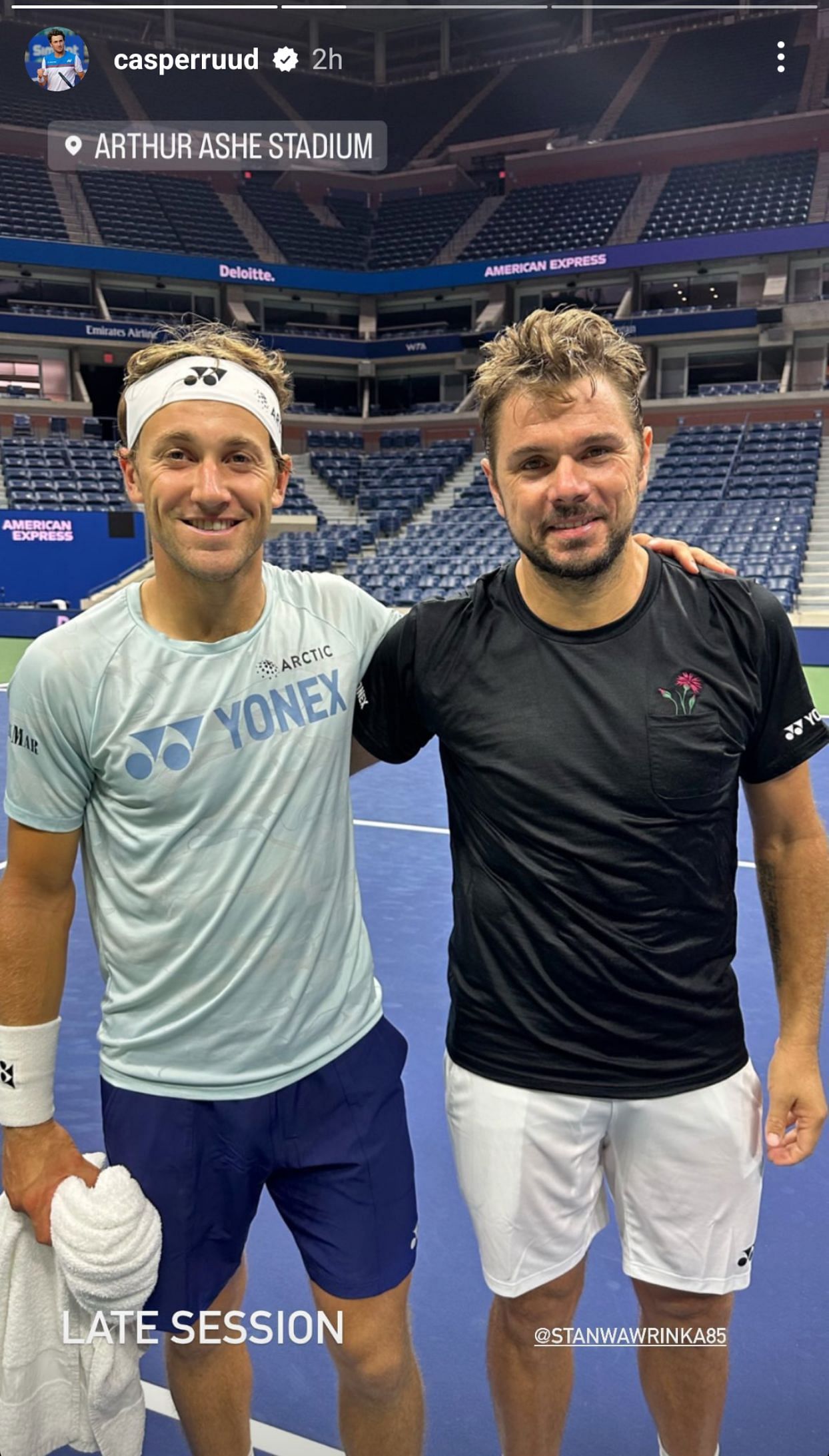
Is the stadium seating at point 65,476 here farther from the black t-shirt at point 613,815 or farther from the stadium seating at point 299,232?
the black t-shirt at point 613,815

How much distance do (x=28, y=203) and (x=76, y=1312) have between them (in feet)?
115

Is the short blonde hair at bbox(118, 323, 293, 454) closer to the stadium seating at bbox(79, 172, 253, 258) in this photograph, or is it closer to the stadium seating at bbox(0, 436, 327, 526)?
the stadium seating at bbox(0, 436, 327, 526)

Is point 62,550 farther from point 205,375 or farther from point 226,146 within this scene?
point 205,375

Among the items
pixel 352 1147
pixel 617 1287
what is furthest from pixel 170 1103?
pixel 617 1287

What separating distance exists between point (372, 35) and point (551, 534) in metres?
43.9

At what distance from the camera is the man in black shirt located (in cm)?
185

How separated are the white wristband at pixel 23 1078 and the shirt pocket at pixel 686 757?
Answer: 1.21 metres


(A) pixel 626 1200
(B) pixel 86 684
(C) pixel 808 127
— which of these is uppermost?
(C) pixel 808 127

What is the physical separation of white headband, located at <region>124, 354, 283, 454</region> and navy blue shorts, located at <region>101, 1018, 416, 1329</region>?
4.17 ft

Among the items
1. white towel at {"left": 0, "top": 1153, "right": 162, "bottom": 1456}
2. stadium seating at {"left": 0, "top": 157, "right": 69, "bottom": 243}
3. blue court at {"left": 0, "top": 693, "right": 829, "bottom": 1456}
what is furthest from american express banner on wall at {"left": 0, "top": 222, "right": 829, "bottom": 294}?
white towel at {"left": 0, "top": 1153, "right": 162, "bottom": 1456}

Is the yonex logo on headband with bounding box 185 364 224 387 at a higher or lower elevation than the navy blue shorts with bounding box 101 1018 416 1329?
higher

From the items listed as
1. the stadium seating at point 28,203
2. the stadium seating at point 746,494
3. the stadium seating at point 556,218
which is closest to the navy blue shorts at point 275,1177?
the stadium seating at point 746,494

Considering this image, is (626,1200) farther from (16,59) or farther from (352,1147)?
(16,59)

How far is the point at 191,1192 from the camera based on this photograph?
73.2 inches
